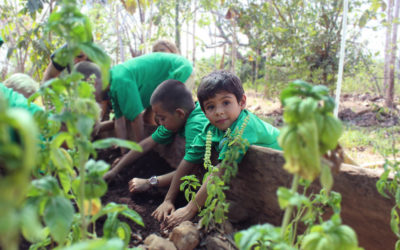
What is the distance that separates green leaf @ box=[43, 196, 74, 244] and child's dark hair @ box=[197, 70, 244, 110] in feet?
4.81

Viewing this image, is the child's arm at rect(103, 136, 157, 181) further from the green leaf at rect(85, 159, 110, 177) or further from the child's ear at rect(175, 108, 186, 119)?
the green leaf at rect(85, 159, 110, 177)

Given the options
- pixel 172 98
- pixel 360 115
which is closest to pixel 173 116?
pixel 172 98

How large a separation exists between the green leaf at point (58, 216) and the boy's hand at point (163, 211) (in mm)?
1374

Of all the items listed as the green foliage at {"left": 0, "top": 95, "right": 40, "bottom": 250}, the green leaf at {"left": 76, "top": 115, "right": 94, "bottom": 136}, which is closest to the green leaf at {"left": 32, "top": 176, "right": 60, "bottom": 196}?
the green leaf at {"left": 76, "top": 115, "right": 94, "bottom": 136}

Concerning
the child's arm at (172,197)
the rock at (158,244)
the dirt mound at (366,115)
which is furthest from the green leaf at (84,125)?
the dirt mound at (366,115)

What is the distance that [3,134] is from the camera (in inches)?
16.1

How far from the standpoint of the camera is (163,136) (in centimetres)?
280

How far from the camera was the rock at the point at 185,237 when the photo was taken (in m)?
1.65

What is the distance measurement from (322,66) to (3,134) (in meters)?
6.04

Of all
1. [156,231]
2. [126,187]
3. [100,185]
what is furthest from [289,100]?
[126,187]

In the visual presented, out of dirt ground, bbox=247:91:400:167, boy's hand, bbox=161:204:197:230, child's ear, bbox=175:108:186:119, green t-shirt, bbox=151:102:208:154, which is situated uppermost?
child's ear, bbox=175:108:186:119

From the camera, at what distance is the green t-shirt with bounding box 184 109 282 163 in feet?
6.25

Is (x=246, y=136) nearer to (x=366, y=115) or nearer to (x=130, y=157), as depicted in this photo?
(x=130, y=157)

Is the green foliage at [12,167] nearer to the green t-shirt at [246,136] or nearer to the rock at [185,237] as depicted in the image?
the rock at [185,237]
